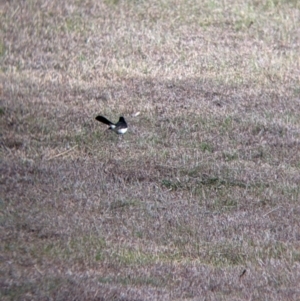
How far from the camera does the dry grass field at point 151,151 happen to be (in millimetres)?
5414

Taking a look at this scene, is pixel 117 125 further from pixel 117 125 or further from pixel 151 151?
pixel 151 151

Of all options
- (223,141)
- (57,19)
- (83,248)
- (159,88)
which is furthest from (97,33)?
(83,248)

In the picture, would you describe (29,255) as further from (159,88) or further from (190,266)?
(159,88)

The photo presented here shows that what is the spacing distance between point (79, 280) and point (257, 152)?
3.21 m

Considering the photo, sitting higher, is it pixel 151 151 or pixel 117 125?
pixel 117 125

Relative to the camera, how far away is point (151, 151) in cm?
762

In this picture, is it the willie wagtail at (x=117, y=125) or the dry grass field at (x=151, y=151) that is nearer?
the dry grass field at (x=151, y=151)

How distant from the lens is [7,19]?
10.8 metres

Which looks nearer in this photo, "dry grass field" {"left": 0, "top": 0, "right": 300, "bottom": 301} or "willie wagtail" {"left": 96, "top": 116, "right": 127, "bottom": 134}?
"dry grass field" {"left": 0, "top": 0, "right": 300, "bottom": 301}

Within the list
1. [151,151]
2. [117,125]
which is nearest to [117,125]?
[117,125]

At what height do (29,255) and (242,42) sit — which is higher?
(29,255)

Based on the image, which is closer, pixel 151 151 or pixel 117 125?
pixel 151 151

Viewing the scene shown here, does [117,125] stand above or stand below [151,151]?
above

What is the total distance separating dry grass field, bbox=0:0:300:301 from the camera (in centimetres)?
541
